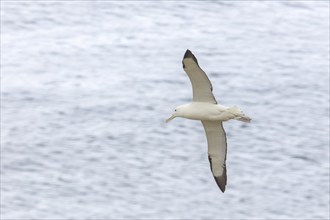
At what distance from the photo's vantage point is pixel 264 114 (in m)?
90.6

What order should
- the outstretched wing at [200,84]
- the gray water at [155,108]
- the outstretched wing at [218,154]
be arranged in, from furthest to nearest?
1. the gray water at [155,108]
2. the outstretched wing at [218,154]
3. the outstretched wing at [200,84]

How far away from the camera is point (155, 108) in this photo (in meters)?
89.9

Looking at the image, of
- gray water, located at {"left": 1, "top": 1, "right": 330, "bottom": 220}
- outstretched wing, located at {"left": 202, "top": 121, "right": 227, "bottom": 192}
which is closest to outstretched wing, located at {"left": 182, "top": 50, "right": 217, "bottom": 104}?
outstretched wing, located at {"left": 202, "top": 121, "right": 227, "bottom": 192}

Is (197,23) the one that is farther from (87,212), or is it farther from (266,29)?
(87,212)

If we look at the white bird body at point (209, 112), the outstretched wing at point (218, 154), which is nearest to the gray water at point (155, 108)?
the outstretched wing at point (218, 154)

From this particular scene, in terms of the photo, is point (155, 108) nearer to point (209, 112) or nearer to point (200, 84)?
point (200, 84)

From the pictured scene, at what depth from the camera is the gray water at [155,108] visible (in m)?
78.0

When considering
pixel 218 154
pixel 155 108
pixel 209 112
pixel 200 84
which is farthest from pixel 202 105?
pixel 155 108

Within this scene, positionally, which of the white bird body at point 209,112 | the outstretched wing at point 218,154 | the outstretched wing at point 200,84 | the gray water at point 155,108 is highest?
the outstretched wing at point 200,84

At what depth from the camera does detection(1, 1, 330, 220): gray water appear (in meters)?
78.0

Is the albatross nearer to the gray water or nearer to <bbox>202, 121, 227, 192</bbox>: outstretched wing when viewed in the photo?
<bbox>202, 121, 227, 192</bbox>: outstretched wing

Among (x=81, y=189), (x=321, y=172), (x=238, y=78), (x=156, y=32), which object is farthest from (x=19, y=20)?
(x=321, y=172)

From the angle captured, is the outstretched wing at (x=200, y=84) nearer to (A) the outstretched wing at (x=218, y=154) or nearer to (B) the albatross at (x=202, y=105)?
(B) the albatross at (x=202, y=105)

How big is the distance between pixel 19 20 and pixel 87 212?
29.3 meters
